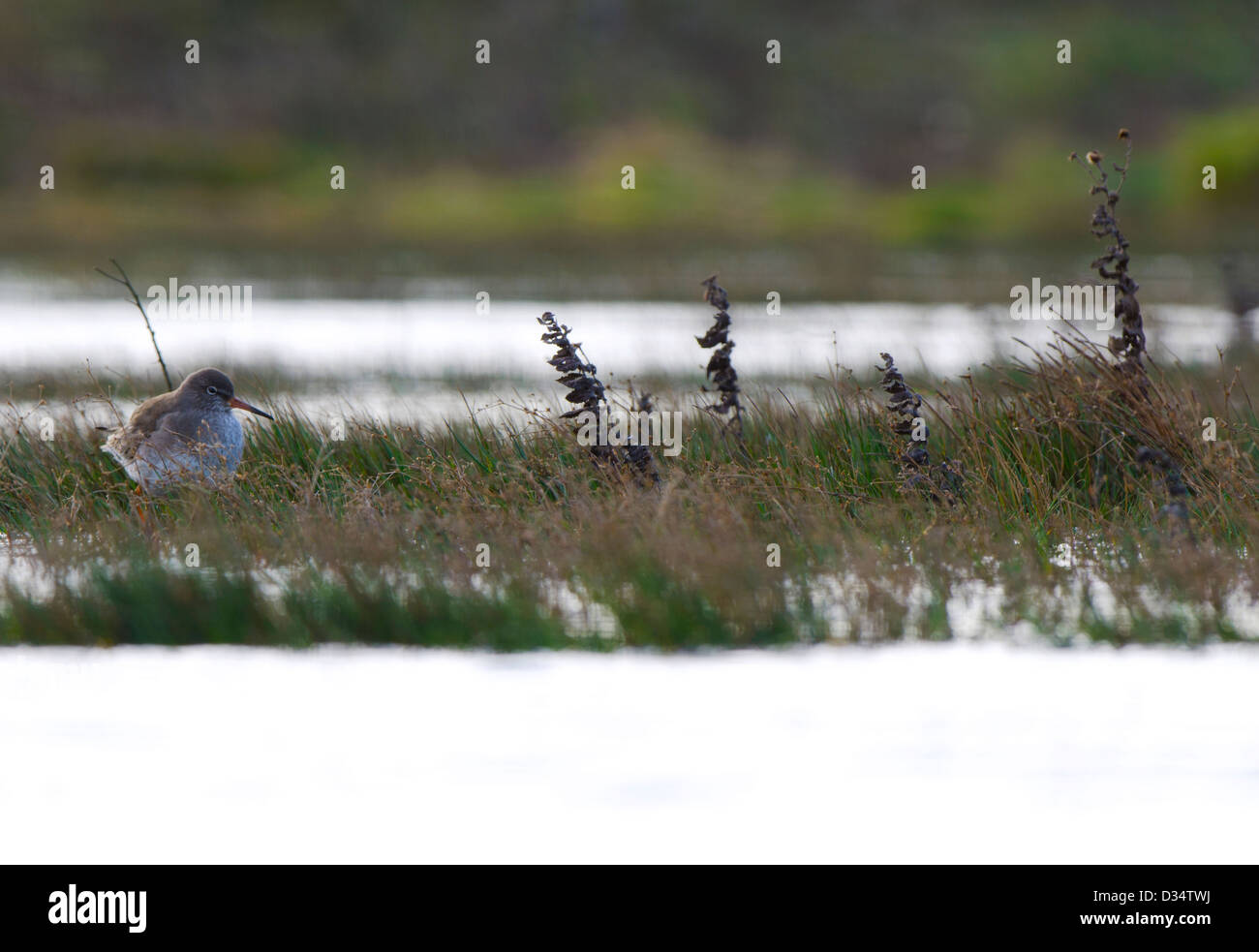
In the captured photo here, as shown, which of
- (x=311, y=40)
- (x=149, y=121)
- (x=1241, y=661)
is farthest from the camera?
(x=311, y=40)

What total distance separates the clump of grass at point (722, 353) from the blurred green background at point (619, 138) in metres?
23.1

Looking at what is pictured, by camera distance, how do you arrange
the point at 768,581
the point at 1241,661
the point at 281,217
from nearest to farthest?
the point at 1241,661 → the point at 768,581 → the point at 281,217

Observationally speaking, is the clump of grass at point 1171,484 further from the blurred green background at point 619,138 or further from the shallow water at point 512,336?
the blurred green background at point 619,138

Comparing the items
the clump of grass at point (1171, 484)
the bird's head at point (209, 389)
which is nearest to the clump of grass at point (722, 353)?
the clump of grass at point (1171, 484)

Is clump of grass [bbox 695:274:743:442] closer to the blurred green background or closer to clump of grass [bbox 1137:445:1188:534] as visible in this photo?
clump of grass [bbox 1137:445:1188:534]

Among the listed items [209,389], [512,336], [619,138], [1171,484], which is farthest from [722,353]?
[619,138]

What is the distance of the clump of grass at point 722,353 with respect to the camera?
10523 millimetres

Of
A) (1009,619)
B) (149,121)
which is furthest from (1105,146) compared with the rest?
(1009,619)

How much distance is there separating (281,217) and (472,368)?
1365 inches

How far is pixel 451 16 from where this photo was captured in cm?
7656

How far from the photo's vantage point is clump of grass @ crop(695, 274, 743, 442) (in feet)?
34.5

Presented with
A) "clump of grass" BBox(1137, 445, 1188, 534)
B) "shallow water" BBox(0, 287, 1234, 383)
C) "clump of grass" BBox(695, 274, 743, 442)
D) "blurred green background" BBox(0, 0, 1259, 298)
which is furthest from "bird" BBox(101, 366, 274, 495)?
"blurred green background" BBox(0, 0, 1259, 298)

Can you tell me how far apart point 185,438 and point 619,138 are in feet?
177

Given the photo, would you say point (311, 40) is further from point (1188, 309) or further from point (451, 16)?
point (1188, 309)
